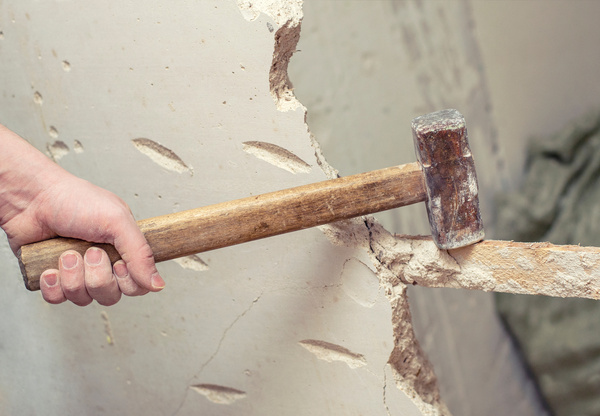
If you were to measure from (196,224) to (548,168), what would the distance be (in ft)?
7.50

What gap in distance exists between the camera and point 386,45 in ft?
7.68

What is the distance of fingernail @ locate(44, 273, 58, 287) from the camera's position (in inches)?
37.9

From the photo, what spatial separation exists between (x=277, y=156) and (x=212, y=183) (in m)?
0.17

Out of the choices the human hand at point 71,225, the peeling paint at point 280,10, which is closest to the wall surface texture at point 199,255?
the peeling paint at point 280,10

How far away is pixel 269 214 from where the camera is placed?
0.97m

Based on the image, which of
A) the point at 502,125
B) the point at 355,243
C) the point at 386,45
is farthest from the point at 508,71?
the point at 355,243

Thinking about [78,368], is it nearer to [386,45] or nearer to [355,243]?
[355,243]

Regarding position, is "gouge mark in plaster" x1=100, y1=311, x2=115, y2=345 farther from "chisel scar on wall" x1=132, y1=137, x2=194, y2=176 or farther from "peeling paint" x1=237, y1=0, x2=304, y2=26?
"peeling paint" x1=237, y1=0, x2=304, y2=26

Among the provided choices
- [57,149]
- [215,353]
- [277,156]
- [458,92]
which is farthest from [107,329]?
[458,92]

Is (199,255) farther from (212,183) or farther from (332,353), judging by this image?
(332,353)

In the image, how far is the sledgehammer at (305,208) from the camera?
97 cm

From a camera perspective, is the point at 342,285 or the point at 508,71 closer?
the point at 342,285

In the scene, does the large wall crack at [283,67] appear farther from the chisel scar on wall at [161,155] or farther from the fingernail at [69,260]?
the fingernail at [69,260]

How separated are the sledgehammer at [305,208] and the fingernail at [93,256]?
16mm
